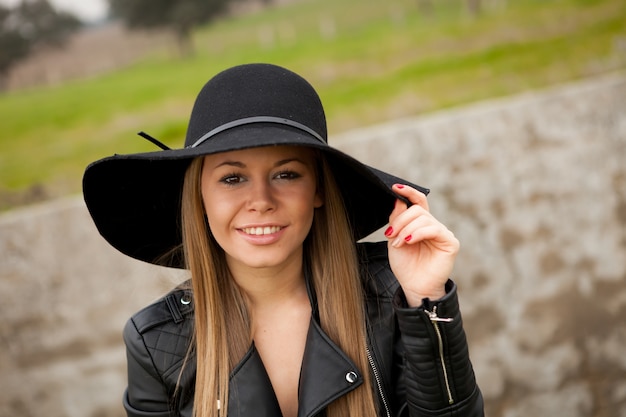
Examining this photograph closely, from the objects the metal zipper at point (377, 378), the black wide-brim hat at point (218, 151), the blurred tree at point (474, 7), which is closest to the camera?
the black wide-brim hat at point (218, 151)

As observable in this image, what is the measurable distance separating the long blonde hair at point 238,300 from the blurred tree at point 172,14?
2914 millimetres

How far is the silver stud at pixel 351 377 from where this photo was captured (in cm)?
183

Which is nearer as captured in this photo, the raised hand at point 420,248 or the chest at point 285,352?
the raised hand at point 420,248

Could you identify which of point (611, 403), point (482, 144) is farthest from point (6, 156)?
point (611, 403)

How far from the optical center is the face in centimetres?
170

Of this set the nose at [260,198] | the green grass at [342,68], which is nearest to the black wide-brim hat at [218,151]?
the nose at [260,198]

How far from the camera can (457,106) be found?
357 cm

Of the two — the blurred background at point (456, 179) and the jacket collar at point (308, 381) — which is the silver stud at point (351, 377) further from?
the blurred background at point (456, 179)

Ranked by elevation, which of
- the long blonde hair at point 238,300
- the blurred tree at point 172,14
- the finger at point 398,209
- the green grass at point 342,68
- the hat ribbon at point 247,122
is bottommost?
the long blonde hair at point 238,300

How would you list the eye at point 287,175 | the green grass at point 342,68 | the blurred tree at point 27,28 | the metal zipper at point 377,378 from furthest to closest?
the blurred tree at point 27,28 < the green grass at point 342,68 < the metal zipper at point 377,378 < the eye at point 287,175

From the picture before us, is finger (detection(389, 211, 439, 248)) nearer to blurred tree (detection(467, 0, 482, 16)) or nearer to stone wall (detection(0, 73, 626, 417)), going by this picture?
stone wall (detection(0, 73, 626, 417))

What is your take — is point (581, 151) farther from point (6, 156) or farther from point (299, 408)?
point (6, 156)

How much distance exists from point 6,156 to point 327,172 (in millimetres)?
2808

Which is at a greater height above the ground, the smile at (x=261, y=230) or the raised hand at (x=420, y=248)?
the smile at (x=261, y=230)
